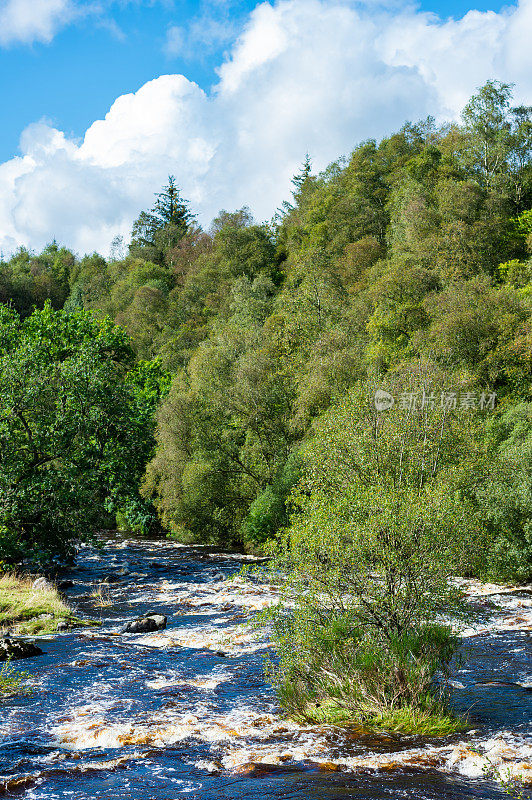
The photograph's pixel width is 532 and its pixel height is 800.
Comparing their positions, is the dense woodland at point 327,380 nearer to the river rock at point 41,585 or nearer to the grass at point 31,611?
the river rock at point 41,585

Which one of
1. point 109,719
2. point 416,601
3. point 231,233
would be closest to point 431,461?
point 416,601

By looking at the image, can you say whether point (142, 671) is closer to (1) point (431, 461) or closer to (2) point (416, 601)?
(2) point (416, 601)

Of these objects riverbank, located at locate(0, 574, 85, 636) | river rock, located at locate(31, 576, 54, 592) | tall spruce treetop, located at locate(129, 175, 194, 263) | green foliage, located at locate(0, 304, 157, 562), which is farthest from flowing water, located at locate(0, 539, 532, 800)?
tall spruce treetop, located at locate(129, 175, 194, 263)

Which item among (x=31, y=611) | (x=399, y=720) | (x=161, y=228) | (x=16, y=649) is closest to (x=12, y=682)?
(x=16, y=649)

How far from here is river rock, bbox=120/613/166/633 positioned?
22719 millimetres

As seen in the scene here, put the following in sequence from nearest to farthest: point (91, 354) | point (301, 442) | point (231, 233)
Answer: point (91, 354) → point (301, 442) → point (231, 233)

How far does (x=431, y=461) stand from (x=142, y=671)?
34.7 ft

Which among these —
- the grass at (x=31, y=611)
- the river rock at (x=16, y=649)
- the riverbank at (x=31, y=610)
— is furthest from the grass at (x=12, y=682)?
the grass at (x=31, y=611)

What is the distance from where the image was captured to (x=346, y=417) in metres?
24.2

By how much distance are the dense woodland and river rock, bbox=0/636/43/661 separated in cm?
865

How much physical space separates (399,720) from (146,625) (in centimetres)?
1244

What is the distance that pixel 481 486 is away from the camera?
30.7 m

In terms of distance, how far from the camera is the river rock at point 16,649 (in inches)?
727

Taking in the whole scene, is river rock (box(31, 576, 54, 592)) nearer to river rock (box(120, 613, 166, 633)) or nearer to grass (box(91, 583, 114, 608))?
grass (box(91, 583, 114, 608))
